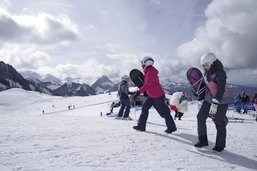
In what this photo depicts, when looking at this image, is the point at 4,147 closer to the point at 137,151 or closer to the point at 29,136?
the point at 29,136

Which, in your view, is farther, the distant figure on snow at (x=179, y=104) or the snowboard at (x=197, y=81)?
the distant figure on snow at (x=179, y=104)

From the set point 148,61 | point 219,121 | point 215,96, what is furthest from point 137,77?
point 215,96

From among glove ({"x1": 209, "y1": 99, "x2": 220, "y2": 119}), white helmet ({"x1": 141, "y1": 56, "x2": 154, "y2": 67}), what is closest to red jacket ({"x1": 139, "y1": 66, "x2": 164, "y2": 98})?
white helmet ({"x1": 141, "y1": 56, "x2": 154, "y2": 67})

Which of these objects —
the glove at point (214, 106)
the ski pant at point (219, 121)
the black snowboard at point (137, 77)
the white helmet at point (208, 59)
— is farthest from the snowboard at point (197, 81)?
the black snowboard at point (137, 77)

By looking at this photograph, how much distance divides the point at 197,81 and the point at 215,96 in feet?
2.92

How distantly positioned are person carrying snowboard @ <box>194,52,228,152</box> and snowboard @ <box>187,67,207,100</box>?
182 mm

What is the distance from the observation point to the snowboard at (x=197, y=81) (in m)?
7.41

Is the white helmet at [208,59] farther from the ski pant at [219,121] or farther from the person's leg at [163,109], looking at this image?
the person's leg at [163,109]

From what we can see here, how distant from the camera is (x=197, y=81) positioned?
24.7 feet

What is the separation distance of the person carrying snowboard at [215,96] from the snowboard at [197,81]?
0.18 m

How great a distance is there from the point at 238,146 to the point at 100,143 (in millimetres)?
3754

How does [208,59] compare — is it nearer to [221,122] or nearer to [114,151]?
[221,122]

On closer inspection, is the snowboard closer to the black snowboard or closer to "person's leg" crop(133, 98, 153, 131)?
"person's leg" crop(133, 98, 153, 131)

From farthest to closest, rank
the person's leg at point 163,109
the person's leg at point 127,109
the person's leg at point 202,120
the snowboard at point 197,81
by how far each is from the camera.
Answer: the person's leg at point 127,109
the person's leg at point 163,109
the snowboard at point 197,81
the person's leg at point 202,120
